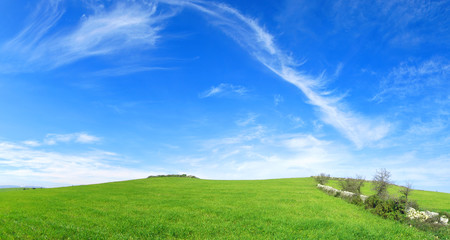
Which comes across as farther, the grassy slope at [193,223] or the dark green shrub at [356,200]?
the dark green shrub at [356,200]

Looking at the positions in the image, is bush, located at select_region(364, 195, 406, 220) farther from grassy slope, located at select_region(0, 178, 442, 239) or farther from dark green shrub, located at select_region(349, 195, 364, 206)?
dark green shrub, located at select_region(349, 195, 364, 206)

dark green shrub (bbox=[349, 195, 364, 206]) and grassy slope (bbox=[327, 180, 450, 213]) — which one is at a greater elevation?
dark green shrub (bbox=[349, 195, 364, 206])

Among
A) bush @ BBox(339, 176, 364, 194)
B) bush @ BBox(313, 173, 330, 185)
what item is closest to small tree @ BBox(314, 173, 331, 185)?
bush @ BBox(313, 173, 330, 185)

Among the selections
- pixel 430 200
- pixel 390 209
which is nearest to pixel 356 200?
pixel 390 209

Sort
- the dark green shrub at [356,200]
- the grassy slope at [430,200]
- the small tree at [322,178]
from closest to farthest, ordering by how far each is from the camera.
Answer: the dark green shrub at [356,200], the grassy slope at [430,200], the small tree at [322,178]

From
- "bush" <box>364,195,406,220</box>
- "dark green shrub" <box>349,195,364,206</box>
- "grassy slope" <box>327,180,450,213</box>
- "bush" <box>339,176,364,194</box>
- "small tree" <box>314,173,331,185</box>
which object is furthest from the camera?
"small tree" <box>314,173,331,185</box>

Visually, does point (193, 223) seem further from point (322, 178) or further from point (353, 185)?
point (322, 178)

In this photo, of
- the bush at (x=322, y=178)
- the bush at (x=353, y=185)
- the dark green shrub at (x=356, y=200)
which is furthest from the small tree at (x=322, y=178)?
A: the dark green shrub at (x=356, y=200)

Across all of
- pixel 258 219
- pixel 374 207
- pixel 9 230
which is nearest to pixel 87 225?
pixel 9 230

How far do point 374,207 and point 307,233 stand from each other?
12.5 m

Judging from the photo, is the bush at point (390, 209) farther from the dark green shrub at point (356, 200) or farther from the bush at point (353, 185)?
the bush at point (353, 185)

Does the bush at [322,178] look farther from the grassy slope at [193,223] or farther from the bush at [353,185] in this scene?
the grassy slope at [193,223]

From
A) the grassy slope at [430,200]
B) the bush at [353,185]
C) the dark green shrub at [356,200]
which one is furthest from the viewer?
the bush at [353,185]

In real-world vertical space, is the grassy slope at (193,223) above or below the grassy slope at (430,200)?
above
